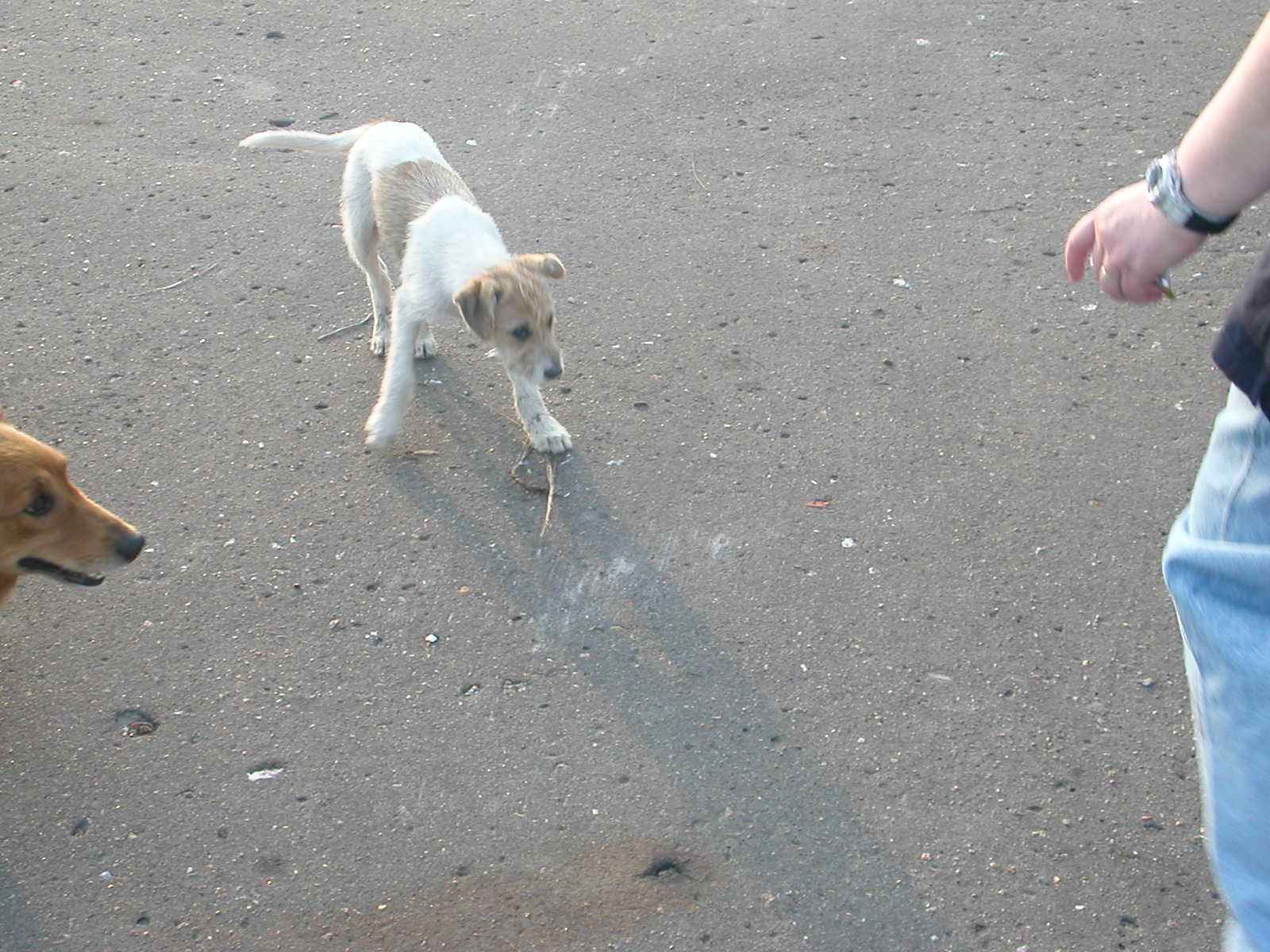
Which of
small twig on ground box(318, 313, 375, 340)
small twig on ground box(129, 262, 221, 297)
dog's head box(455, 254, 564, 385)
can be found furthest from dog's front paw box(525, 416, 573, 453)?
small twig on ground box(129, 262, 221, 297)

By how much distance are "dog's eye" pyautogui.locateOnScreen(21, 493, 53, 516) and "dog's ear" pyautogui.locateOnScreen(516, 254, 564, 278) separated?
65.1 inches

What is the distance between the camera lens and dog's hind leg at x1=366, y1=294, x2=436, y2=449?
4047mm

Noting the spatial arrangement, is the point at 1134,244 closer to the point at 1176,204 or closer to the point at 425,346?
the point at 1176,204

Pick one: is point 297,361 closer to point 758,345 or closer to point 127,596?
point 127,596

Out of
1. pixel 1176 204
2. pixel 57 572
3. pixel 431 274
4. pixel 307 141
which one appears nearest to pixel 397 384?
pixel 431 274

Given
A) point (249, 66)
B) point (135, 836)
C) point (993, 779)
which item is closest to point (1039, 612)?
point (993, 779)

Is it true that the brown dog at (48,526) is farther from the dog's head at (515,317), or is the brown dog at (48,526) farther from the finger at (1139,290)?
the finger at (1139,290)

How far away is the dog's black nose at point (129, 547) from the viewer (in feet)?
10.7

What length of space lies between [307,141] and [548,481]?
1948mm

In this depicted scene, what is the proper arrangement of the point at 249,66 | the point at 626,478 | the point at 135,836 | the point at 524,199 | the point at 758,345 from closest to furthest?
the point at 135,836, the point at 626,478, the point at 758,345, the point at 524,199, the point at 249,66

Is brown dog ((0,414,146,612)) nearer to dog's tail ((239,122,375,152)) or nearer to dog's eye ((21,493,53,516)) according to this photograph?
dog's eye ((21,493,53,516))

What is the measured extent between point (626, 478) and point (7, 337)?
8.37 feet

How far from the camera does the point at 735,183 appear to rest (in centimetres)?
551

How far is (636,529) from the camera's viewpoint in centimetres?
381
